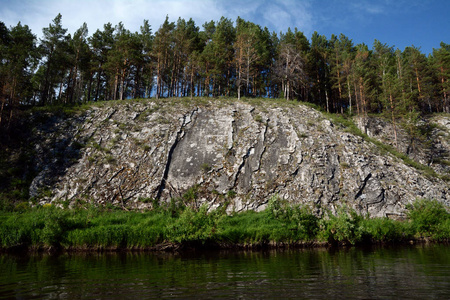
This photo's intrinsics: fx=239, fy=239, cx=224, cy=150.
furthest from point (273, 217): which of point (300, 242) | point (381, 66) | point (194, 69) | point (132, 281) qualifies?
point (381, 66)

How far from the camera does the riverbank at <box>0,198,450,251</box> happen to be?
61.6ft

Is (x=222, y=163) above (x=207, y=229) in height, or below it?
above

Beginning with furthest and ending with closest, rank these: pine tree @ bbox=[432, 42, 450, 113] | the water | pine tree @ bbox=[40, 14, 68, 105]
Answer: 1. pine tree @ bbox=[432, 42, 450, 113]
2. pine tree @ bbox=[40, 14, 68, 105]
3. the water

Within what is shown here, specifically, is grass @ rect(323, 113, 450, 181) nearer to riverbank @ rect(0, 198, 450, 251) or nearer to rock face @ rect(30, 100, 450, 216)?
rock face @ rect(30, 100, 450, 216)

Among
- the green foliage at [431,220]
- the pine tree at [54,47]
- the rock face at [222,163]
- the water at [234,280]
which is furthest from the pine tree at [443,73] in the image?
the pine tree at [54,47]

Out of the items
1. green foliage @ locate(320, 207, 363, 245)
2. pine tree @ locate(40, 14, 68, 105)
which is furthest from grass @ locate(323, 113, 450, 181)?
pine tree @ locate(40, 14, 68, 105)

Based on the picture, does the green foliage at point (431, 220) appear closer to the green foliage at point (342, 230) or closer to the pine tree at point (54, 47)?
the green foliage at point (342, 230)

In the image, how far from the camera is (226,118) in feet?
115

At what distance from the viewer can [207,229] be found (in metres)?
18.6

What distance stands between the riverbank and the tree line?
24059 millimetres

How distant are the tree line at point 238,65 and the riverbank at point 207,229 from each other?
2406cm

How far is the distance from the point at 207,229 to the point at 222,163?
11289 mm

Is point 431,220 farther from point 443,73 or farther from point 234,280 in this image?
point 443,73

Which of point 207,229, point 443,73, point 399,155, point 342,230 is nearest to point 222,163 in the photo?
point 207,229
